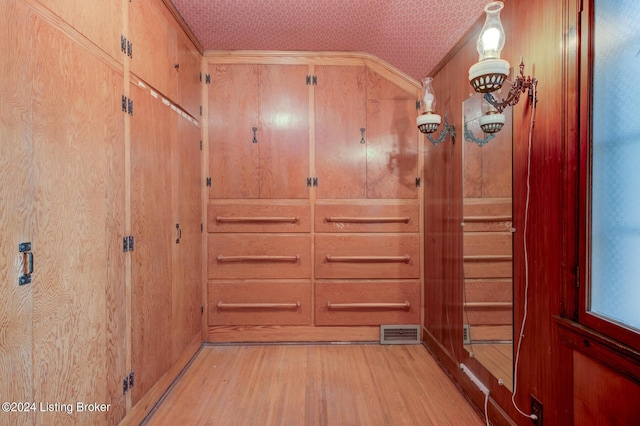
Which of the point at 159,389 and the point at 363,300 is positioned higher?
the point at 363,300

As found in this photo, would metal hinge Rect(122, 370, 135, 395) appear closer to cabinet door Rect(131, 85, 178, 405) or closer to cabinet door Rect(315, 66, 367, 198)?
cabinet door Rect(131, 85, 178, 405)

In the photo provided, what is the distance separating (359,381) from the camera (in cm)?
210

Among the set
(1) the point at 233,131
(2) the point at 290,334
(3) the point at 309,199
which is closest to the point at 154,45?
(1) the point at 233,131

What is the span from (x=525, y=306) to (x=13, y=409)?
6.55ft

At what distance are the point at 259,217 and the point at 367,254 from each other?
1011mm

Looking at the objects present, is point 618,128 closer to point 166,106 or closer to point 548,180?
point 548,180

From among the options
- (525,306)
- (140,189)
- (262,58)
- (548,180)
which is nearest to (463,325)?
(525,306)

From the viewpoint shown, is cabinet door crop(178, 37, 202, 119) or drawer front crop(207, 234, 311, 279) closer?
cabinet door crop(178, 37, 202, 119)

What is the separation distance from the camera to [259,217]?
2654 millimetres

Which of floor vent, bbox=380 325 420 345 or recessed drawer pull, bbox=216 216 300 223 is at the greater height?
recessed drawer pull, bbox=216 216 300 223

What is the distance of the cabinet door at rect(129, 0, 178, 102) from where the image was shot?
1.64 metres

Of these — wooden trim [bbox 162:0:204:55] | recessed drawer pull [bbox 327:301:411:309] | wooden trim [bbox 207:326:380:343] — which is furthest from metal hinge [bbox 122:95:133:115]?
recessed drawer pull [bbox 327:301:411:309]

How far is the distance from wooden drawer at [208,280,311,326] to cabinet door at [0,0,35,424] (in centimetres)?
164

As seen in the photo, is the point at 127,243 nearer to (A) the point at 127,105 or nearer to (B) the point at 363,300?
(A) the point at 127,105
